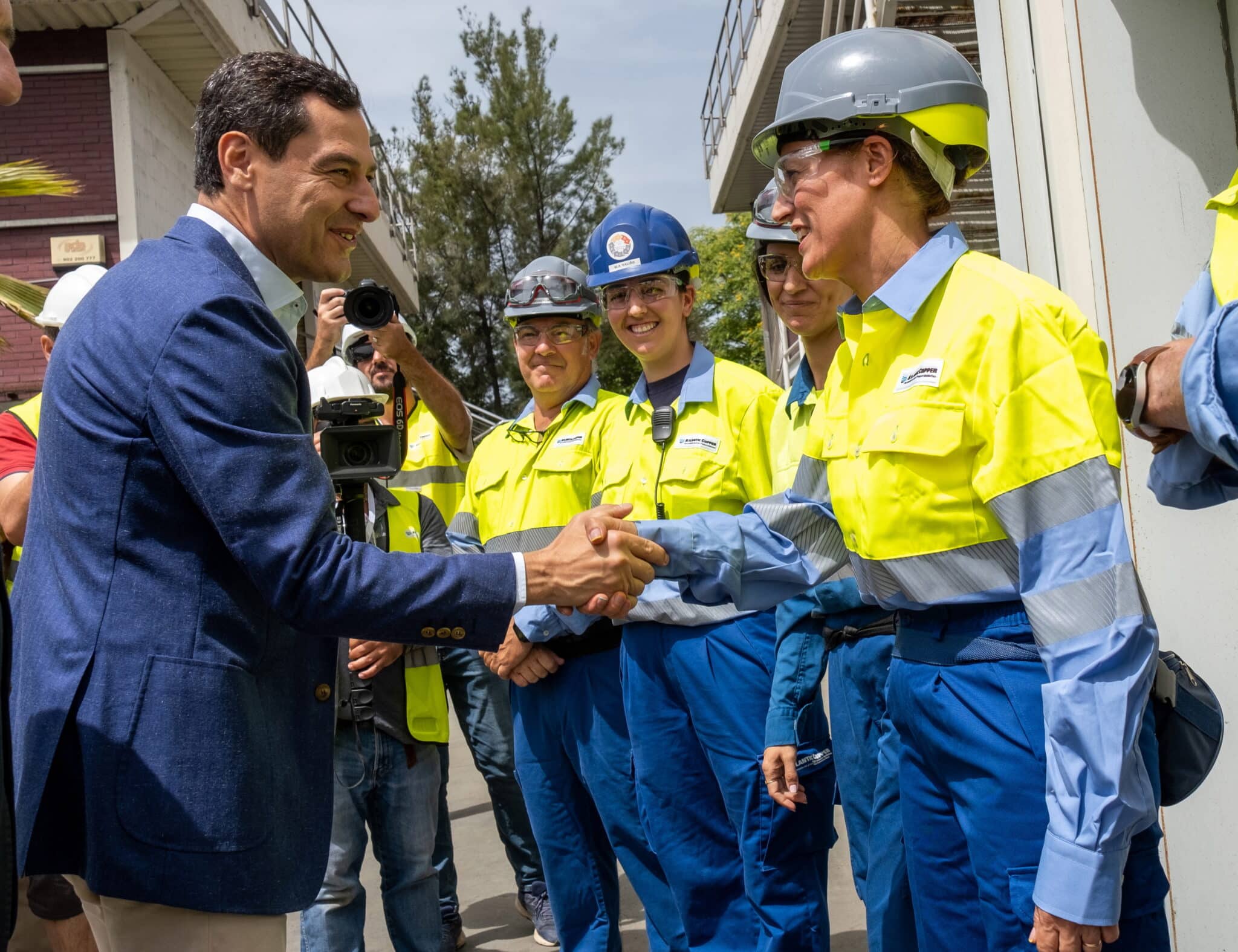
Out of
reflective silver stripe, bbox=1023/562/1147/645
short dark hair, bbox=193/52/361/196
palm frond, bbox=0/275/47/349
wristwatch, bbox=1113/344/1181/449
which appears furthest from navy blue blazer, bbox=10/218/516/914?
palm frond, bbox=0/275/47/349

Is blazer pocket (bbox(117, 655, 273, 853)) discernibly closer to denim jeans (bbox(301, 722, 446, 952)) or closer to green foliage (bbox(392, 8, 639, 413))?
denim jeans (bbox(301, 722, 446, 952))

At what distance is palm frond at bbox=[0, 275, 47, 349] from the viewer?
10984 millimetres

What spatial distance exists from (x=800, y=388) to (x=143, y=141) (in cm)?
1145

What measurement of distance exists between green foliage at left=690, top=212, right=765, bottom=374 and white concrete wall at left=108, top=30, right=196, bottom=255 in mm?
29773

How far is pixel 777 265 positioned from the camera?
389 centimetres

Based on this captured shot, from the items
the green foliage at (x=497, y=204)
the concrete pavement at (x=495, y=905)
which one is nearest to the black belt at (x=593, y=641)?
the concrete pavement at (x=495, y=905)

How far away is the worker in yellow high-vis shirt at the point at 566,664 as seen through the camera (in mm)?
3924

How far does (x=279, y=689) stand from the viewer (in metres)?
2.20

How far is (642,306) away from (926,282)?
199 centimetres

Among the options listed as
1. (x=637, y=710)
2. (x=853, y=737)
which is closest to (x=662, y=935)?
(x=637, y=710)

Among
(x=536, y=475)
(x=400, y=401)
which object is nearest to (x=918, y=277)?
(x=536, y=475)

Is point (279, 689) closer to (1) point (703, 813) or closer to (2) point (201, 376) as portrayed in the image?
(2) point (201, 376)

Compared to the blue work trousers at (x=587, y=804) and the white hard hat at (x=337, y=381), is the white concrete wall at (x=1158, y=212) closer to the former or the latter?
the blue work trousers at (x=587, y=804)

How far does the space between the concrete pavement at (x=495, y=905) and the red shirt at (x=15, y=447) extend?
243 centimetres
